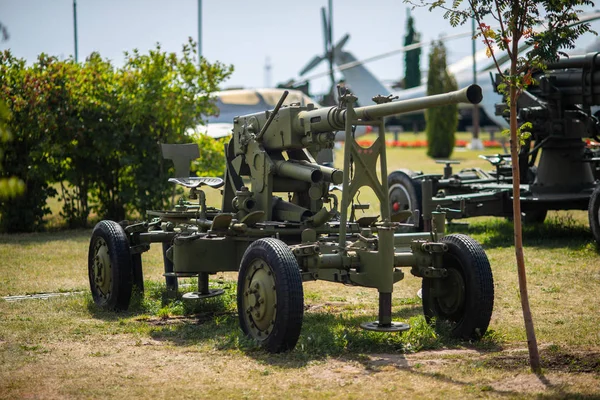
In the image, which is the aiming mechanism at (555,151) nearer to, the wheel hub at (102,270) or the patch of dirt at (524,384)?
the wheel hub at (102,270)

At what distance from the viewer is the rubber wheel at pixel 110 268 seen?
31.5 ft

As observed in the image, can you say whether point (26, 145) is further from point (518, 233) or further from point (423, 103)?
point (518, 233)

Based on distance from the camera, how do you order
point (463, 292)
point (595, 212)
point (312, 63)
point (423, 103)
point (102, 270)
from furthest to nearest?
1. point (312, 63)
2. point (595, 212)
3. point (102, 270)
4. point (463, 292)
5. point (423, 103)

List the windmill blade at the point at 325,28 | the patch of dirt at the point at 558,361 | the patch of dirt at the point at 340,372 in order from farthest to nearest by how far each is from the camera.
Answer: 1. the windmill blade at the point at 325,28
2. the patch of dirt at the point at 558,361
3. the patch of dirt at the point at 340,372

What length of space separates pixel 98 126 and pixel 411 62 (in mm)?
56427

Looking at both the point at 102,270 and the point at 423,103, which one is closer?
the point at 423,103

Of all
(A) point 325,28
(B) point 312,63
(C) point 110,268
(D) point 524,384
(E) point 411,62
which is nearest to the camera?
(D) point 524,384

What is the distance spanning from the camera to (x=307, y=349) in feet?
24.9

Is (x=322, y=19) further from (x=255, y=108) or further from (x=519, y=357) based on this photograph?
(x=519, y=357)

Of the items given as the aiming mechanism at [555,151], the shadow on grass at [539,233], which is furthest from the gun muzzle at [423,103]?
the shadow on grass at [539,233]

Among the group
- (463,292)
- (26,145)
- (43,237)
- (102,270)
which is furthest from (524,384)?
(26,145)

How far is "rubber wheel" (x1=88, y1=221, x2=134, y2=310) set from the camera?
378 inches

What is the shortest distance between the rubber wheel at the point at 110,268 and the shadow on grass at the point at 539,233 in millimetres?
6710

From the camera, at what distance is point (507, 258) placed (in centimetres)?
1307
